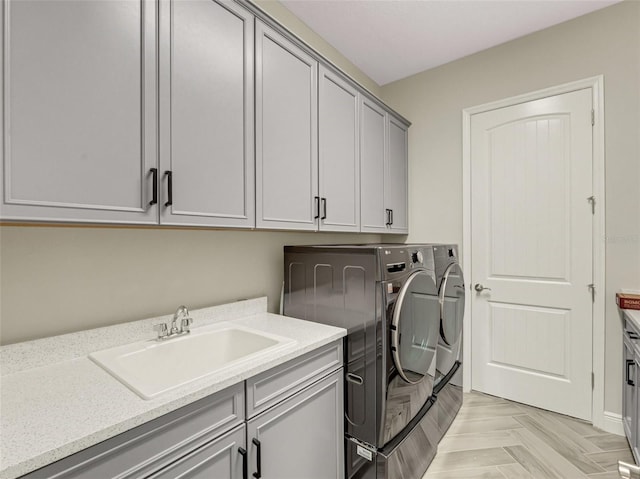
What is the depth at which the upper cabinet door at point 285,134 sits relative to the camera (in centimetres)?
150

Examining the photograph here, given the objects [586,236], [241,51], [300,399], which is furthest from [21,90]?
[586,236]

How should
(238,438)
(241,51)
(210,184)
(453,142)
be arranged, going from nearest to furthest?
(238,438) → (210,184) → (241,51) → (453,142)

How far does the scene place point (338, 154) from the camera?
6.63ft

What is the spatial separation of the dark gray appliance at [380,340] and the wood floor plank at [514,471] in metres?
0.44

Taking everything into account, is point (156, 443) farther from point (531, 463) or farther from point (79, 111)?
point (531, 463)

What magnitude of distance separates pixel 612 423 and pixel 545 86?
242cm


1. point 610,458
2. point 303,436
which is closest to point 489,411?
point 610,458

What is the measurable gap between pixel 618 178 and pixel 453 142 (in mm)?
1156

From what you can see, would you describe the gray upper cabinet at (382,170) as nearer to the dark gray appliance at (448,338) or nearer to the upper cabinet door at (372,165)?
the upper cabinet door at (372,165)

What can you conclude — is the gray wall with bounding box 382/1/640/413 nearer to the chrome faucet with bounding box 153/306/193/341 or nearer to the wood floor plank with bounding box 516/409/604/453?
the wood floor plank with bounding box 516/409/604/453

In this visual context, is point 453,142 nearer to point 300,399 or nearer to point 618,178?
point 618,178

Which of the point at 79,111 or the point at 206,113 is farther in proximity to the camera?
the point at 206,113

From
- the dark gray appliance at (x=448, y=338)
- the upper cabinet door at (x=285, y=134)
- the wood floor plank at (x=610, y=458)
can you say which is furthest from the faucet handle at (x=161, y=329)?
the wood floor plank at (x=610, y=458)

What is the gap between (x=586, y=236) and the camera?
2.24 meters
